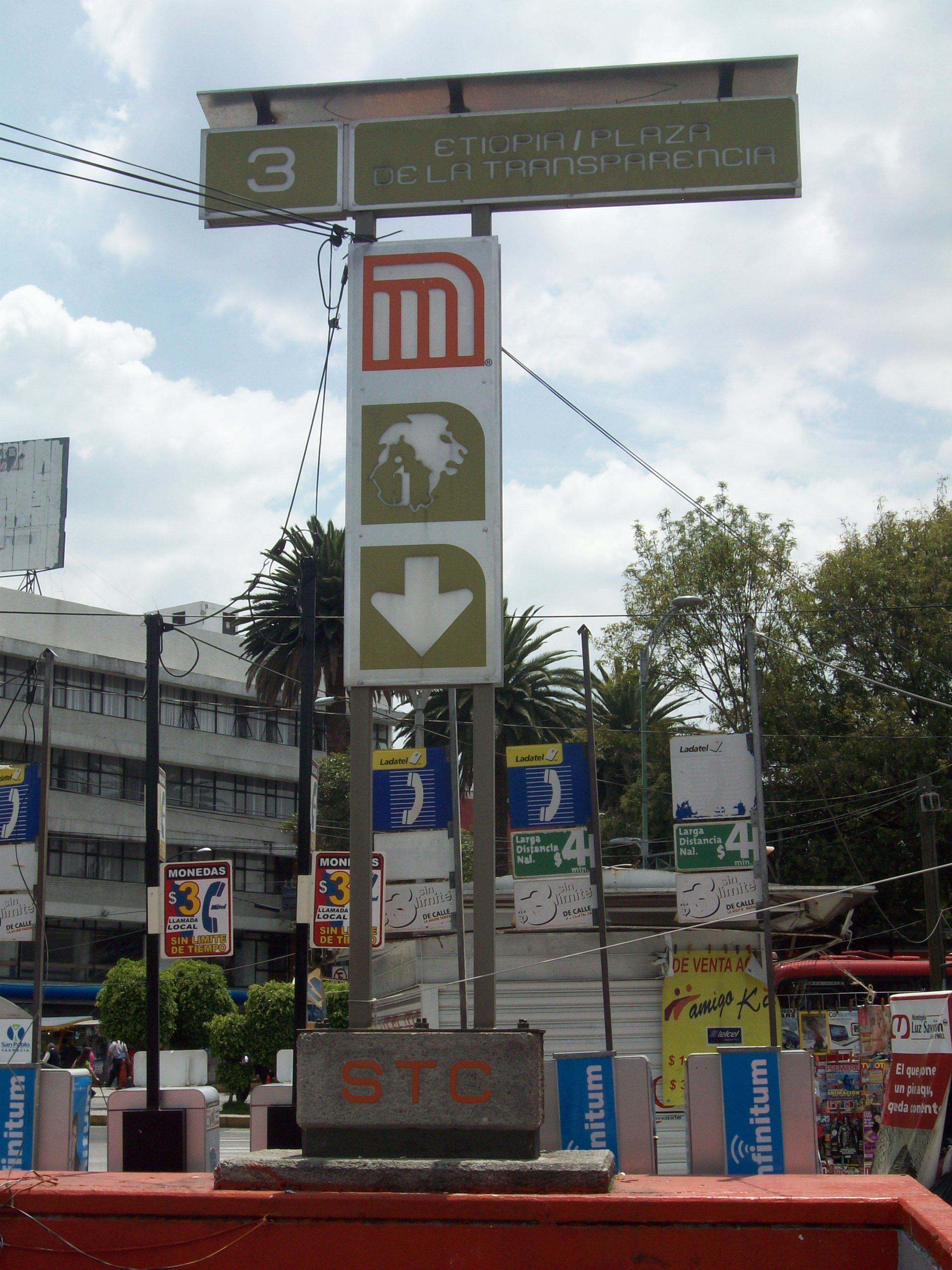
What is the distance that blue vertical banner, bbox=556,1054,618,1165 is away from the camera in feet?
35.6

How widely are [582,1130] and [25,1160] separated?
4895 millimetres

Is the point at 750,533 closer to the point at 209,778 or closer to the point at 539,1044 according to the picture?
the point at 209,778

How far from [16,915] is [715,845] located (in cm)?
1096

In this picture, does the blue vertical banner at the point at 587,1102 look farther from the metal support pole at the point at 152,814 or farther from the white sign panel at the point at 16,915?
the white sign panel at the point at 16,915

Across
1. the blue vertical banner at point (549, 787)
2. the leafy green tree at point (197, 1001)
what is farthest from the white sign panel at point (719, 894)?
the leafy green tree at point (197, 1001)

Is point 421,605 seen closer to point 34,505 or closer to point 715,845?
point 715,845

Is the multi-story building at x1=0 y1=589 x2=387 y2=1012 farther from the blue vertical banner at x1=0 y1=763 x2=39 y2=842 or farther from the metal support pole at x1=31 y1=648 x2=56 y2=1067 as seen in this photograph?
the blue vertical banner at x1=0 y1=763 x2=39 y2=842

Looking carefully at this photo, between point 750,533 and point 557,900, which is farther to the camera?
point 750,533

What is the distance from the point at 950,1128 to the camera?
920 cm

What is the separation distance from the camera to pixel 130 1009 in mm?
31875

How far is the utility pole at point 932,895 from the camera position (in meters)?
21.4

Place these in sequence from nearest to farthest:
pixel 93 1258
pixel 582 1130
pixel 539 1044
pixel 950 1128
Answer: pixel 93 1258, pixel 539 1044, pixel 950 1128, pixel 582 1130

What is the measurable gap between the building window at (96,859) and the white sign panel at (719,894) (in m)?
35.8

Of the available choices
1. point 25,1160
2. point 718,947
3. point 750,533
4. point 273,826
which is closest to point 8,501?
point 273,826
